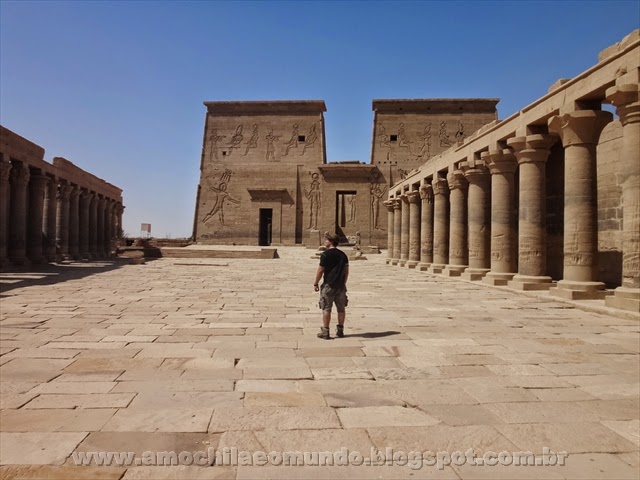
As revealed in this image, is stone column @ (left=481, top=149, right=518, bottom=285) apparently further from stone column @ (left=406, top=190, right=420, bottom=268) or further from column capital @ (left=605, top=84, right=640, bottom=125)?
stone column @ (left=406, top=190, right=420, bottom=268)

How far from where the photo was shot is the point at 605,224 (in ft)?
35.2

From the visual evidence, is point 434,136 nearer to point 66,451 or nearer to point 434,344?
point 434,344

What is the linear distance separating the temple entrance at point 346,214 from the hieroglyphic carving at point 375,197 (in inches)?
58.0

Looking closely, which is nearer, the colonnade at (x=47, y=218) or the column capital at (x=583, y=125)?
the column capital at (x=583, y=125)

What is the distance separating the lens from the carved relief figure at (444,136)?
37.5 m

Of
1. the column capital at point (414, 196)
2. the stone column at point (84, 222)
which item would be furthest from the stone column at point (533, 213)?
the stone column at point (84, 222)

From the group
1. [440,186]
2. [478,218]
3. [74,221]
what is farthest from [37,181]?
[478,218]

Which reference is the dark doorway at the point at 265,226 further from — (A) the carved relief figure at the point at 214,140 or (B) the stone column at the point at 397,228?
(B) the stone column at the point at 397,228

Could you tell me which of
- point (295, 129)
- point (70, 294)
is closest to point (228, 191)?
point (295, 129)

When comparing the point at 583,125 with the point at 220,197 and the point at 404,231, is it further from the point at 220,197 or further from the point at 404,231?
the point at 220,197

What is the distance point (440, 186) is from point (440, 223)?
138cm

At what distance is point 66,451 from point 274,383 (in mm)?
1633

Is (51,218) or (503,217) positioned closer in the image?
(503,217)

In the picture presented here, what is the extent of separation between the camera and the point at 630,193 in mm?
7156
